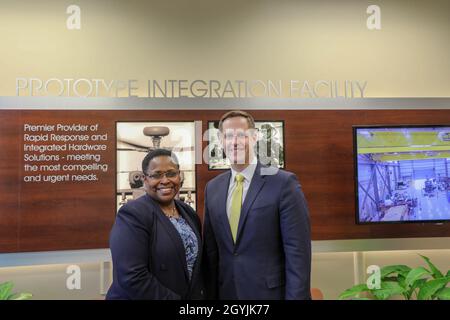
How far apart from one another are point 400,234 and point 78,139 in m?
2.87

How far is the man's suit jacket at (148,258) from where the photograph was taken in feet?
4.68

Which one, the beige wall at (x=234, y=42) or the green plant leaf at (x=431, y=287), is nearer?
the green plant leaf at (x=431, y=287)

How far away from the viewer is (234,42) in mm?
3324

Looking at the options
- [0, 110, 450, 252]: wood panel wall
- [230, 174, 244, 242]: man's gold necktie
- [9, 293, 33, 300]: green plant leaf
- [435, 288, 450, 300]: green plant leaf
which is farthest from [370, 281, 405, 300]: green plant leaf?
[9, 293, 33, 300]: green plant leaf

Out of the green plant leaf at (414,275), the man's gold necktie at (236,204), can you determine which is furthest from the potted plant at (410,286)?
the man's gold necktie at (236,204)

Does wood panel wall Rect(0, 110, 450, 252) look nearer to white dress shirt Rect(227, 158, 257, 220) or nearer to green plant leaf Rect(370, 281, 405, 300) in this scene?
green plant leaf Rect(370, 281, 405, 300)

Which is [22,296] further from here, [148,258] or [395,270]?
[395,270]

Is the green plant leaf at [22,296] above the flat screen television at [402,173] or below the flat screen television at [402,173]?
below

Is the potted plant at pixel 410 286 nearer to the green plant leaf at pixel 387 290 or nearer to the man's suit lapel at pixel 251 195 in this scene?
the green plant leaf at pixel 387 290

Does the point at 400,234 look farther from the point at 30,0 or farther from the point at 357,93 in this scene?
the point at 30,0

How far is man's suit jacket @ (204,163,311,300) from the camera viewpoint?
163 cm

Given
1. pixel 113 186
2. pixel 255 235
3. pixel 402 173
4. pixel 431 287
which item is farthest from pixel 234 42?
pixel 431 287

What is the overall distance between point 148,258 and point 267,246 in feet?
1.80
